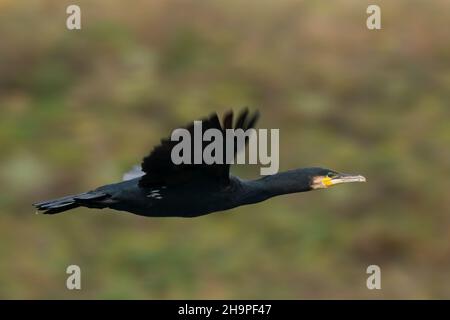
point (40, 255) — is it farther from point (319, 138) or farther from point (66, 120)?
point (319, 138)

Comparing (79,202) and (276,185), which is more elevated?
(276,185)


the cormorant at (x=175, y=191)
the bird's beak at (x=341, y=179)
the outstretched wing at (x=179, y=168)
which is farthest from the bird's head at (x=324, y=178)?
the outstretched wing at (x=179, y=168)

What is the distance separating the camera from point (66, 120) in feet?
56.6

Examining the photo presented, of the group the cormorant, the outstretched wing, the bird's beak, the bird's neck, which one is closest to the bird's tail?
the cormorant

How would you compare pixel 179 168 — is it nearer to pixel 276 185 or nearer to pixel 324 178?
pixel 276 185

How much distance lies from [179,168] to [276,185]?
3.14ft

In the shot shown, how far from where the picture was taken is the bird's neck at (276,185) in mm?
8367

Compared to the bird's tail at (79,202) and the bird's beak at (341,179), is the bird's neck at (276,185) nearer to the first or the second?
the bird's beak at (341,179)

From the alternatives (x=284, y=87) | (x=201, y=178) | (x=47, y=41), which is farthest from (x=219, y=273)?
(x=201, y=178)

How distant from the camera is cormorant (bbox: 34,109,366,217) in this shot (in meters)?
7.82

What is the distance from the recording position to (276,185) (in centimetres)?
852

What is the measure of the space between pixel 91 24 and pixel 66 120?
1.96m

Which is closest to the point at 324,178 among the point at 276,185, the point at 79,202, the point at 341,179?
the point at 341,179

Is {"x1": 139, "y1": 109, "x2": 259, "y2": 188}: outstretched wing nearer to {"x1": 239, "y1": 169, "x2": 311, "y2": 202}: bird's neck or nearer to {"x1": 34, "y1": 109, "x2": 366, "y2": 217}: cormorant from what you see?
{"x1": 34, "y1": 109, "x2": 366, "y2": 217}: cormorant
